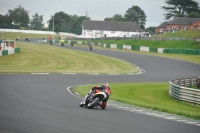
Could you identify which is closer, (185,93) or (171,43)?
(185,93)

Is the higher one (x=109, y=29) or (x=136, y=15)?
(x=136, y=15)

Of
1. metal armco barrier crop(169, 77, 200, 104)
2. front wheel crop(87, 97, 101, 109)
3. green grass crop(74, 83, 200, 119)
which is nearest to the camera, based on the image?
front wheel crop(87, 97, 101, 109)

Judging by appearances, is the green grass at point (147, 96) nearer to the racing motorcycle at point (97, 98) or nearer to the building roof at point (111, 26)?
the racing motorcycle at point (97, 98)

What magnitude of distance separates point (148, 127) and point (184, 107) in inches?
359

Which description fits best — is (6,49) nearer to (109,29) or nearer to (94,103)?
(94,103)

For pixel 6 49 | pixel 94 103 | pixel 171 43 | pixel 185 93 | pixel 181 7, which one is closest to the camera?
pixel 94 103

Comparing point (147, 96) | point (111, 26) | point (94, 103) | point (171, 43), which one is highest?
point (111, 26)

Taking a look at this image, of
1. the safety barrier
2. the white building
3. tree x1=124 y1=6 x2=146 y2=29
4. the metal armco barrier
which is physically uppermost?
tree x1=124 y1=6 x2=146 y2=29

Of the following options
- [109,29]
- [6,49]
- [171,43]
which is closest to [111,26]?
[109,29]

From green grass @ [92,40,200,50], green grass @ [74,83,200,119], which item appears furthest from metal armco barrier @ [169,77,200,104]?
green grass @ [92,40,200,50]

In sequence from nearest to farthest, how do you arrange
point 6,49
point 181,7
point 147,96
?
point 147,96 → point 6,49 → point 181,7

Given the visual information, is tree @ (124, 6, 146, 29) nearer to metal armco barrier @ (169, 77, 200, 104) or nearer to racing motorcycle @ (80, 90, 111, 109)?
metal armco barrier @ (169, 77, 200, 104)

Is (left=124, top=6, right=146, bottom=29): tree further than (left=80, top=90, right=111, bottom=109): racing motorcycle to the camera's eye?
Yes

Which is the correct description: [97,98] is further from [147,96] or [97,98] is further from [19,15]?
[19,15]
